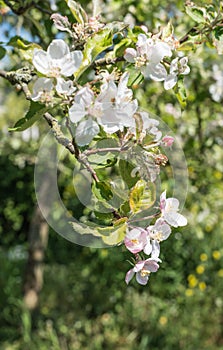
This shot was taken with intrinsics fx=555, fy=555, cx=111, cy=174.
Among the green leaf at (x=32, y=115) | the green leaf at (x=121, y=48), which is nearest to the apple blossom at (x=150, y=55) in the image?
the green leaf at (x=121, y=48)

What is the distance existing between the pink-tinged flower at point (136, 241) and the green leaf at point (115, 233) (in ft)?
0.05

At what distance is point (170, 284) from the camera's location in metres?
3.90

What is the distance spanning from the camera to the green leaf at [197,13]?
3.69 feet

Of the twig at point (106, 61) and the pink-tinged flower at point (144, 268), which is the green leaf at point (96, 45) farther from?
the pink-tinged flower at point (144, 268)

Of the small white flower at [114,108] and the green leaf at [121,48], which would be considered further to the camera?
the green leaf at [121,48]

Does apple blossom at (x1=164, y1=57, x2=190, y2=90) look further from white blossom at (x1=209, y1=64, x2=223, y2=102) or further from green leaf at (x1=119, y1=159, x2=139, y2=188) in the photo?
white blossom at (x1=209, y1=64, x2=223, y2=102)

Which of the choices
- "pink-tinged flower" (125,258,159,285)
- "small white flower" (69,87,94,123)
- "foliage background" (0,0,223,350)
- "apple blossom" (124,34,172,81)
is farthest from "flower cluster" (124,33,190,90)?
"foliage background" (0,0,223,350)

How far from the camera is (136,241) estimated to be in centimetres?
80

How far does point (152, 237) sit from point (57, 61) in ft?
0.94

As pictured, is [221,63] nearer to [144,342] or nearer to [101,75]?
[144,342]

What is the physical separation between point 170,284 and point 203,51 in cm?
176

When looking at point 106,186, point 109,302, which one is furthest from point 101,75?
point 109,302

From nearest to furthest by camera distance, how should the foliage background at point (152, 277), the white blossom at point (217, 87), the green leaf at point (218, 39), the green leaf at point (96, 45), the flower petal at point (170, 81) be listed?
the green leaf at point (96, 45), the flower petal at point (170, 81), the green leaf at point (218, 39), the white blossom at point (217, 87), the foliage background at point (152, 277)

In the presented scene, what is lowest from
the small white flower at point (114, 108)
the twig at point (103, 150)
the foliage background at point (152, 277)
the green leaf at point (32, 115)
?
the foliage background at point (152, 277)
